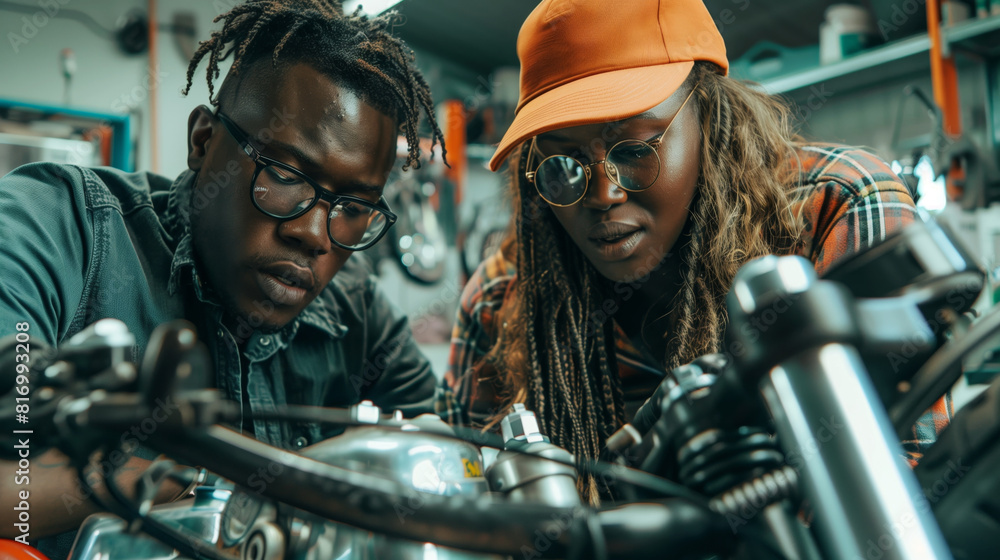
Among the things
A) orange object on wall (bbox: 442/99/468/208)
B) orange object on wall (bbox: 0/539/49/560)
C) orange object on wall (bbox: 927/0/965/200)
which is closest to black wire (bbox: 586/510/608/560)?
orange object on wall (bbox: 0/539/49/560)

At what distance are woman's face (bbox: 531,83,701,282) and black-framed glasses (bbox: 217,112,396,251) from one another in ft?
0.89

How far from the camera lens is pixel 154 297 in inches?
34.9

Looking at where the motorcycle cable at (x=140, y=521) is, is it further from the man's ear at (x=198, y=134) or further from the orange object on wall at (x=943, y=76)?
the orange object on wall at (x=943, y=76)

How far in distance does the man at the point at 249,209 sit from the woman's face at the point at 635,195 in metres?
Answer: 0.26

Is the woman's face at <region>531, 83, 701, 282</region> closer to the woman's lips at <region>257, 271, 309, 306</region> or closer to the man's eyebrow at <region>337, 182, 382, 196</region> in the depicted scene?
the man's eyebrow at <region>337, 182, 382, 196</region>

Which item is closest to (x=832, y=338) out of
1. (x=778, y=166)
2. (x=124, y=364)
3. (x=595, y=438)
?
(x=124, y=364)

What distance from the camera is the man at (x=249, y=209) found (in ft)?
2.72

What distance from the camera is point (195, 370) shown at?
0.89 feet

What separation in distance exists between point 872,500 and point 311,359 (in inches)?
36.2

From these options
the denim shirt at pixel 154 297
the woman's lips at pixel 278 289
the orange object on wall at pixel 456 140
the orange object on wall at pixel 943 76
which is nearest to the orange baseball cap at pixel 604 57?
the woman's lips at pixel 278 289

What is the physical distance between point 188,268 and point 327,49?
353mm

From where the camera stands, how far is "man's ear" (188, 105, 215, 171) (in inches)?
36.7

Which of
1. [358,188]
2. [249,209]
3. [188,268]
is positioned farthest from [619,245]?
[188,268]

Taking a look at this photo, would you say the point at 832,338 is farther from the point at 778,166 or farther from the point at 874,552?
the point at 778,166
